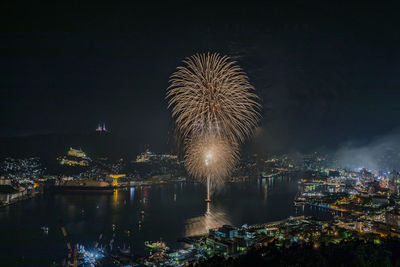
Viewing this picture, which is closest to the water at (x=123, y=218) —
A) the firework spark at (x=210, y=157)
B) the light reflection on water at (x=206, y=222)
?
the light reflection on water at (x=206, y=222)

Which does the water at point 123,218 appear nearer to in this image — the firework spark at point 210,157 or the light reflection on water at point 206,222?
the light reflection on water at point 206,222

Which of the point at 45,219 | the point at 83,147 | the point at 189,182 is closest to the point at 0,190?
the point at 45,219

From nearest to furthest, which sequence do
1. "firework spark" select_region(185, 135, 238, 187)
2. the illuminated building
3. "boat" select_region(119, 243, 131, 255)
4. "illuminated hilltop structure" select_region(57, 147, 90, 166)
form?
"firework spark" select_region(185, 135, 238, 187)
"boat" select_region(119, 243, 131, 255)
"illuminated hilltop structure" select_region(57, 147, 90, 166)
the illuminated building

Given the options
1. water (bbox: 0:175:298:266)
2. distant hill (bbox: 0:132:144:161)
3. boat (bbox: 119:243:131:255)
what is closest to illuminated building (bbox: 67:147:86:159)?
distant hill (bbox: 0:132:144:161)

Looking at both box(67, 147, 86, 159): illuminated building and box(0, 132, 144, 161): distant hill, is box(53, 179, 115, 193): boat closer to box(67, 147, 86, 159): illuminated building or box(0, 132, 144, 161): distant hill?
box(0, 132, 144, 161): distant hill

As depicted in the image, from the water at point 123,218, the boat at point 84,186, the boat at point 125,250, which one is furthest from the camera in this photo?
the boat at point 84,186
